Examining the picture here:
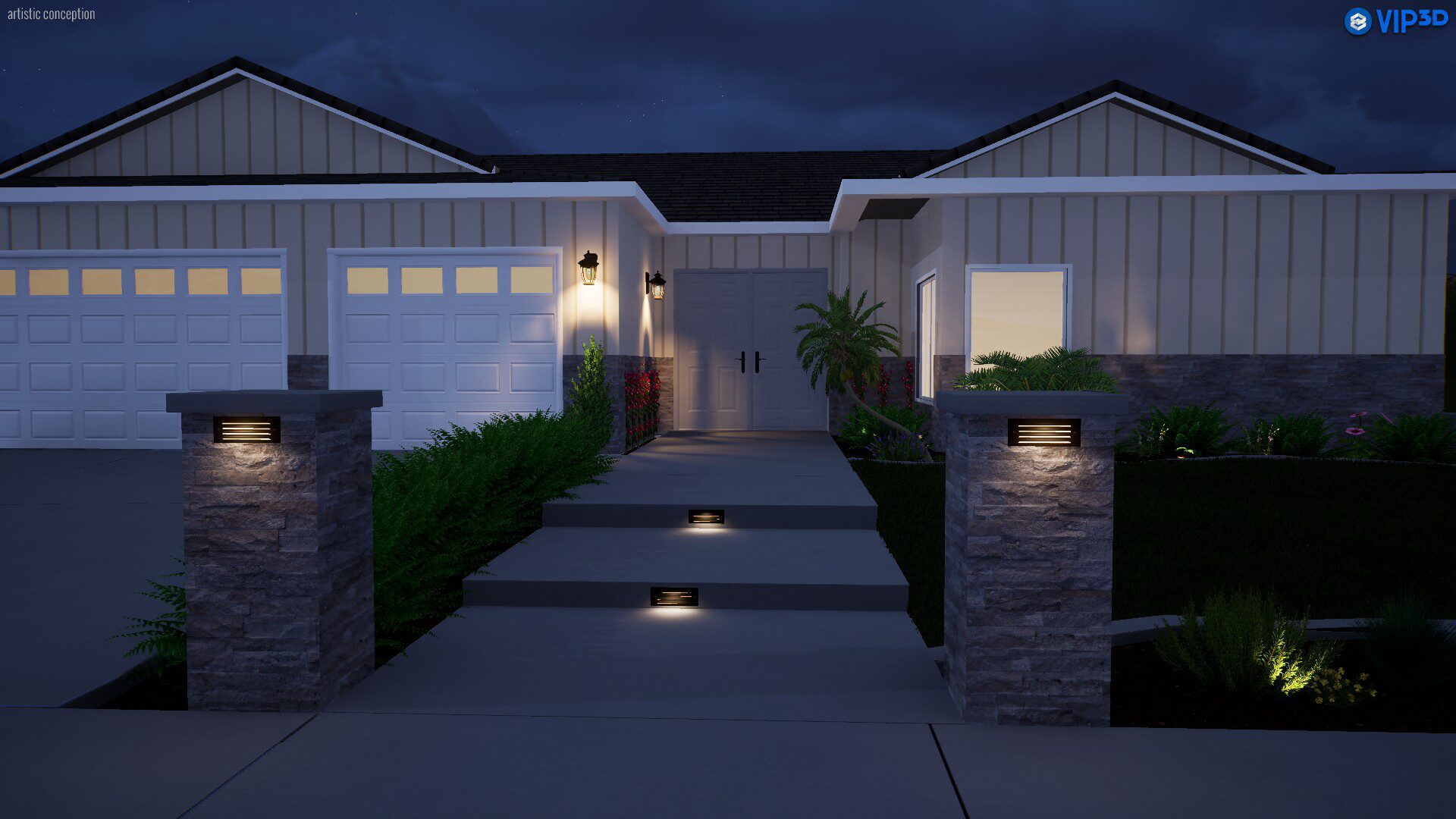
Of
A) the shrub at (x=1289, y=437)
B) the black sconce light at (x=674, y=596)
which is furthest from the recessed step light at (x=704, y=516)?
the shrub at (x=1289, y=437)

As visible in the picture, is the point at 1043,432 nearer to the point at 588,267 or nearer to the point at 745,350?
the point at 588,267

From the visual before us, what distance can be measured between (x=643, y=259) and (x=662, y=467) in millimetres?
4867

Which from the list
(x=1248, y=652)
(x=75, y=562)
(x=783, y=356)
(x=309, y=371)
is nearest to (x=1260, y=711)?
(x=1248, y=652)

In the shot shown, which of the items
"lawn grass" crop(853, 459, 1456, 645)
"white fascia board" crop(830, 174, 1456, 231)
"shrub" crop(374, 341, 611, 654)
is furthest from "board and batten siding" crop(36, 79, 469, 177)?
"lawn grass" crop(853, 459, 1456, 645)

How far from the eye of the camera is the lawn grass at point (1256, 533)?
204 inches

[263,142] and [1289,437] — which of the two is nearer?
[1289,437]

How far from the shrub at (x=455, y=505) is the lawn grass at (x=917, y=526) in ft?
8.16

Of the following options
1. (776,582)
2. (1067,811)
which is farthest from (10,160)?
(1067,811)

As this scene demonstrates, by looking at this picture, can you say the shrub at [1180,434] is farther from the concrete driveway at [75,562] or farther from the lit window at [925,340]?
the concrete driveway at [75,562]

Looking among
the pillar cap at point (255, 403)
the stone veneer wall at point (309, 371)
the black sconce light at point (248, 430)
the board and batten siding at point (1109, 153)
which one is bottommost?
the black sconce light at point (248, 430)

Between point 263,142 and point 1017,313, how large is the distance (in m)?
11.7

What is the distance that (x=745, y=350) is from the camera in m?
14.2

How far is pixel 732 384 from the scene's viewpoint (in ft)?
46.9

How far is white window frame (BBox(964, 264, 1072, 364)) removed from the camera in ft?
36.6
